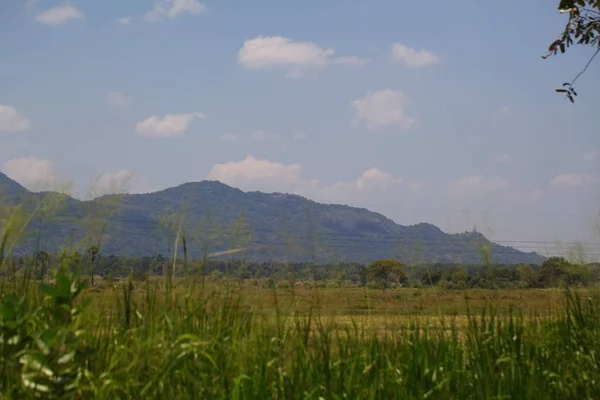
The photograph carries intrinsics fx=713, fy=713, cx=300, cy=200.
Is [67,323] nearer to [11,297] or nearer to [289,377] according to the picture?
[11,297]

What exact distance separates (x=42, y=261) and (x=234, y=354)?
182cm

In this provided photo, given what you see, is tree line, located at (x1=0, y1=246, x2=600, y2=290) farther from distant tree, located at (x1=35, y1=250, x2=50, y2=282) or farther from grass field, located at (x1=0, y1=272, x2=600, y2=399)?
grass field, located at (x1=0, y1=272, x2=600, y2=399)

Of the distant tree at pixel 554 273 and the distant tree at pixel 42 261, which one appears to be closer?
the distant tree at pixel 42 261

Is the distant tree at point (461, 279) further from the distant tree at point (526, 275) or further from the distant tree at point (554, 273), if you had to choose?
the distant tree at point (554, 273)

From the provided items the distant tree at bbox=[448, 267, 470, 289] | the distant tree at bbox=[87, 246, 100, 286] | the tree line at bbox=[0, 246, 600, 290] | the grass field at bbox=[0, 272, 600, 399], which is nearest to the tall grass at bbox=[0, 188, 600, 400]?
the grass field at bbox=[0, 272, 600, 399]

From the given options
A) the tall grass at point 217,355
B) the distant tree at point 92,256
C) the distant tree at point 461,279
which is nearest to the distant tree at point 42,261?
the tall grass at point 217,355

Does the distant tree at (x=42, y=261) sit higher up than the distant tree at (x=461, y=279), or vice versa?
the distant tree at (x=42, y=261)

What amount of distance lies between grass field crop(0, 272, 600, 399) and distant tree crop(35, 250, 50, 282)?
0.18m

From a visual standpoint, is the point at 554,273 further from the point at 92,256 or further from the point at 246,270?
the point at 92,256

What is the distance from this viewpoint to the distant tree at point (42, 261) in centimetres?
546

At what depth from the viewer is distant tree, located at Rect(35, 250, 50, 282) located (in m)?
5.46

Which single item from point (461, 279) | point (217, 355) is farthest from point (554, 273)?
point (217, 355)

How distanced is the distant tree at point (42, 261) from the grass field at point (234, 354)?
18 cm

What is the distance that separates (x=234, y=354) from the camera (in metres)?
4.79
